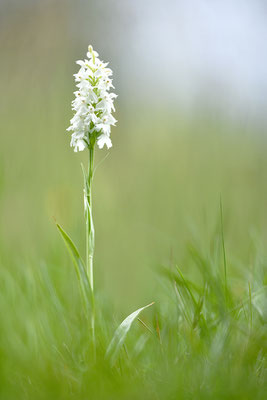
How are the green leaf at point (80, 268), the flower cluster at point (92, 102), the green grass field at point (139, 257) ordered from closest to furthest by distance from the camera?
the green grass field at point (139, 257) < the green leaf at point (80, 268) < the flower cluster at point (92, 102)

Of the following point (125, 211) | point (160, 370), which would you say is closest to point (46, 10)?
point (125, 211)

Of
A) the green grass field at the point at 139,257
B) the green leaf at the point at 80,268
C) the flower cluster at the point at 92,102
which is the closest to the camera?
the green grass field at the point at 139,257

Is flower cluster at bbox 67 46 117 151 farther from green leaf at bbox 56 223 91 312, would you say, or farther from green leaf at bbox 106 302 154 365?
green leaf at bbox 106 302 154 365

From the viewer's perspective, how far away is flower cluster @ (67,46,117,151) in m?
1.61

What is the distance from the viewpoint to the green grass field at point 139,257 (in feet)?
3.41

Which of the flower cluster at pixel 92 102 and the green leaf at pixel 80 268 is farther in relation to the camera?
the flower cluster at pixel 92 102

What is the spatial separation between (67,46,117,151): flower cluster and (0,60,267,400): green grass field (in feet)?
1.09

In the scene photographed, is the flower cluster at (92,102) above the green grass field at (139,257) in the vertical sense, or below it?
above

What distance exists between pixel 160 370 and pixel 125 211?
7.16ft

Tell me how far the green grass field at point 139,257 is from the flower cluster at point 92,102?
33cm

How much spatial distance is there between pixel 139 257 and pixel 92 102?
4.41ft

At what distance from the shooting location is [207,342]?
1.18 m

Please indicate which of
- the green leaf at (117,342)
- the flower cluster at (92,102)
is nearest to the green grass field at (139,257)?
the green leaf at (117,342)

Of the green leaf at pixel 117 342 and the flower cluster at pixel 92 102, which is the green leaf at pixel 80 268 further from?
the flower cluster at pixel 92 102
